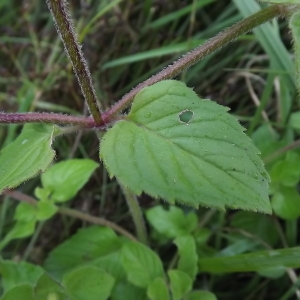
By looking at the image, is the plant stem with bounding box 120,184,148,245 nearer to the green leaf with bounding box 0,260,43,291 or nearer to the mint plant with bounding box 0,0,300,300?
the mint plant with bounding box 0,0,300,300

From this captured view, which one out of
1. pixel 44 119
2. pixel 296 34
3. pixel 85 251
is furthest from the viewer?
pixel 85 251

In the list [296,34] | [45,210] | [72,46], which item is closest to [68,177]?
[45,210]

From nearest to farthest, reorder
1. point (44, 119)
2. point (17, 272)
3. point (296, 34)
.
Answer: point (296, 34), point (44, 119), point (17, 272)

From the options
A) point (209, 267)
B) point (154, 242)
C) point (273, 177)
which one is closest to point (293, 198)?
point (273, 177)

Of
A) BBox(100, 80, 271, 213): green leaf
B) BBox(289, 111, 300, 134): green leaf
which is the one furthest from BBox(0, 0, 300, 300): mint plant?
BBox(289, 111, 300, 134): green leaf

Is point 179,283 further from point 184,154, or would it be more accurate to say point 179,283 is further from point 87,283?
point 184,154

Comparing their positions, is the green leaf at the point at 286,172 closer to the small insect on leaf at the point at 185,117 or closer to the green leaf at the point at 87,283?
the small insect on leaf at the point at 185,117

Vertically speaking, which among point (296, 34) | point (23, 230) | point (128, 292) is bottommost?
point (128, 292)
